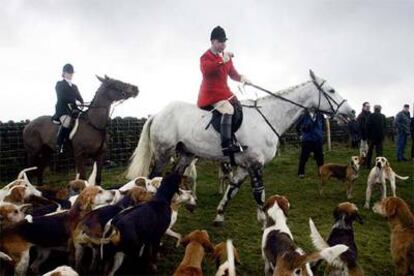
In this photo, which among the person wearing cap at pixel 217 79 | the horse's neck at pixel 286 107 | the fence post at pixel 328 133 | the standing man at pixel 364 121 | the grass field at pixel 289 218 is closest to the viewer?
the grass field at pixel 289 218

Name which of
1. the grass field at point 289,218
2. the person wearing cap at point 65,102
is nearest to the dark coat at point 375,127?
the grass field at point 289,218

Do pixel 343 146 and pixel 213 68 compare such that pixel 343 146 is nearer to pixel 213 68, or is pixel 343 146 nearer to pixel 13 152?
pixel 13 152

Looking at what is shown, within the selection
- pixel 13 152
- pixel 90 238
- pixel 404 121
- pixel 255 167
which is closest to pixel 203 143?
pixel 255 167

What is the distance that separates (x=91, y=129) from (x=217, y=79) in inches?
124

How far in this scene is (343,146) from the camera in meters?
24.1

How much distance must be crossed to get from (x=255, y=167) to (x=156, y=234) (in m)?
2.64

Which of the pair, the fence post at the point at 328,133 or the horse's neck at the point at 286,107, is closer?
the horse's neck at the point at 286,107

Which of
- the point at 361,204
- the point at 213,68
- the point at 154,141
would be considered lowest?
the point at 361,204

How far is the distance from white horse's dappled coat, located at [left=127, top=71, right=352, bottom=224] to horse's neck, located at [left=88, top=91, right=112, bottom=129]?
1281 mm

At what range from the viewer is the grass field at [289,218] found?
608 cm

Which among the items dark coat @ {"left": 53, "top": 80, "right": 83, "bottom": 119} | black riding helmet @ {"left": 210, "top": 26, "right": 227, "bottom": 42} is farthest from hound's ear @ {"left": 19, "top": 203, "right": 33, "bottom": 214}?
black riding helmet @ {"left": 210, "top": 26, "right": 227, "bottom": 42}

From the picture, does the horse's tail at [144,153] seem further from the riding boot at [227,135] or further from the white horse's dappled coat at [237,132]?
the riding boot at [227,135]

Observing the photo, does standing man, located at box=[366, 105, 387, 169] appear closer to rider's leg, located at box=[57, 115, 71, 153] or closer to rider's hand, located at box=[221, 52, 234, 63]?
rider's hand, located at box=[221, 52, 234, 63]

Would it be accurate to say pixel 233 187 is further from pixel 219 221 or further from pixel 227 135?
pixel 227 135
